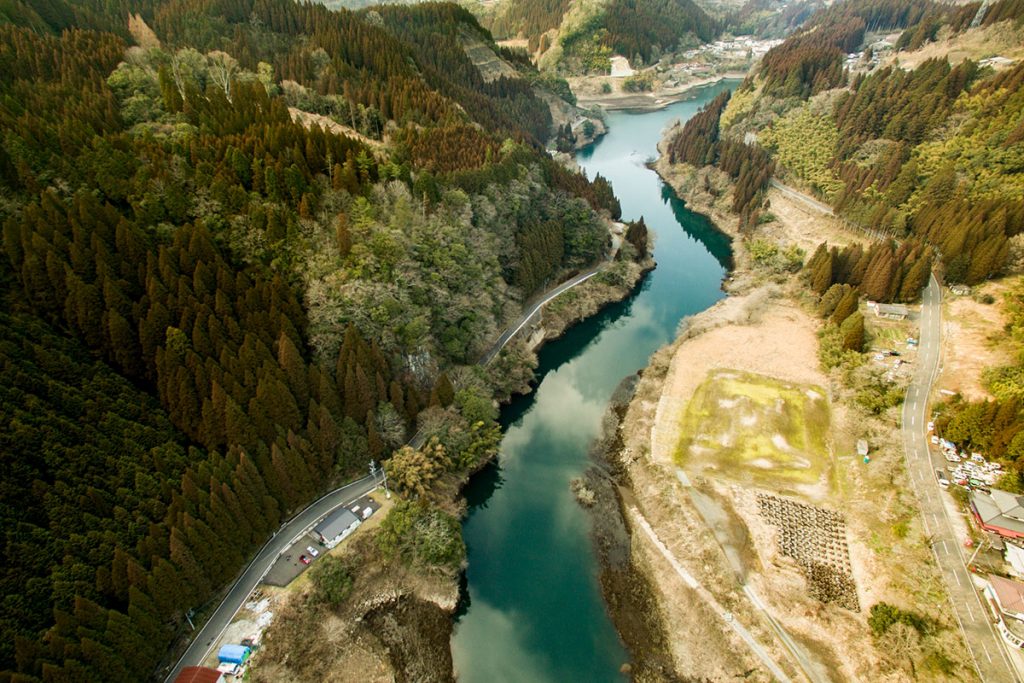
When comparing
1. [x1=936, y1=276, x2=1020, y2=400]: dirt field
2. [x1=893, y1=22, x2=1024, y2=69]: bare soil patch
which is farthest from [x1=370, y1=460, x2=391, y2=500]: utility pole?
[x1=893, y1=22, x2=1024, y2=69]: bare soil patch

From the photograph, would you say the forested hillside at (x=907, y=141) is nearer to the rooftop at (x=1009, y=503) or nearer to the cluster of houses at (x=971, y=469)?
the cluster of houses at (x=971, y=469)

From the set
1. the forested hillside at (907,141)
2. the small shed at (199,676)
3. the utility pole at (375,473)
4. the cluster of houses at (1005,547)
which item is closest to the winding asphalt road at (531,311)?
the utility pole at (375,473)

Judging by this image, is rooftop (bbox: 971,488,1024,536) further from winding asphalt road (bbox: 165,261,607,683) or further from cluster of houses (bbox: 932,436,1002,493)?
winding asphalt road (bbox: 165,261,607,683)

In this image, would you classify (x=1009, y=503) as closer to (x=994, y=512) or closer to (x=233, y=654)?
(x=994, y=512)

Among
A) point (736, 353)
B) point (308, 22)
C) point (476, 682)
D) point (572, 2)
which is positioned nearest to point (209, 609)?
point (476, 682)

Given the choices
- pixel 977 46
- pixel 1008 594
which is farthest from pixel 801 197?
pixel 1008 594

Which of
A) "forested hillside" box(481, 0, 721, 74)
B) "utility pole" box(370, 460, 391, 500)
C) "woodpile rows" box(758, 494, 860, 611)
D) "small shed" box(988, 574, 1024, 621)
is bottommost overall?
"woodpile rows" box(758, 494, 860, 611)

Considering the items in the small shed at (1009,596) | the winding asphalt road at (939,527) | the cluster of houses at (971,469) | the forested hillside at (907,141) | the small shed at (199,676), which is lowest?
the winding asphalt road at (939,527)
